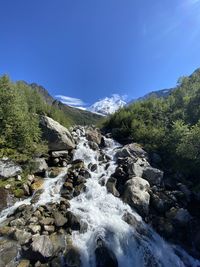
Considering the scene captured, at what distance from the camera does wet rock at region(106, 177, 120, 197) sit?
2423cm

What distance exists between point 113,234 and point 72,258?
3.97 m

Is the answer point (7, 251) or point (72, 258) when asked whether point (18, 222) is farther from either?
point (72, 258)

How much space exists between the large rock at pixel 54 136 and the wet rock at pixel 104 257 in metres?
18.3

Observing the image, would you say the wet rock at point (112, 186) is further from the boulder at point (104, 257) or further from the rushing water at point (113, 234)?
the boulder at point (104, 257)

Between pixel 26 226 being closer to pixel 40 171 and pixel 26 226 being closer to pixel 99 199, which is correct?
pixel 99 199

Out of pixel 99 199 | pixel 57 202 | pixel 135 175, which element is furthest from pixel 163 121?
pixel 57 202

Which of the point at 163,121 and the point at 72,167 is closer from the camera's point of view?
the point at 72,167

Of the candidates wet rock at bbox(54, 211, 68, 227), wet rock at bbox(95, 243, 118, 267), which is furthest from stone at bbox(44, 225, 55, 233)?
wet rock at bbox(95, 243, 118, 267)

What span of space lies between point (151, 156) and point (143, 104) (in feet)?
85.0

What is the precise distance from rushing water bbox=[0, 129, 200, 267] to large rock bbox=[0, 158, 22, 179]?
125 inches

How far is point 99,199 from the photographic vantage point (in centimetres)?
2328

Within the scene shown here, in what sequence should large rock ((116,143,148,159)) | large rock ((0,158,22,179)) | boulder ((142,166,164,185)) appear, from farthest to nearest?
large rock ((116,143,148,159)) < boulder ((142,166,164,185)) < large rock ((0,158,22,179))

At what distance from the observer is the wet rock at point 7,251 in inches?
594

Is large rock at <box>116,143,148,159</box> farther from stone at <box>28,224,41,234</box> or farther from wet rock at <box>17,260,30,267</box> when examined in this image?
wet rock at <box>17,260,30,267</box>
